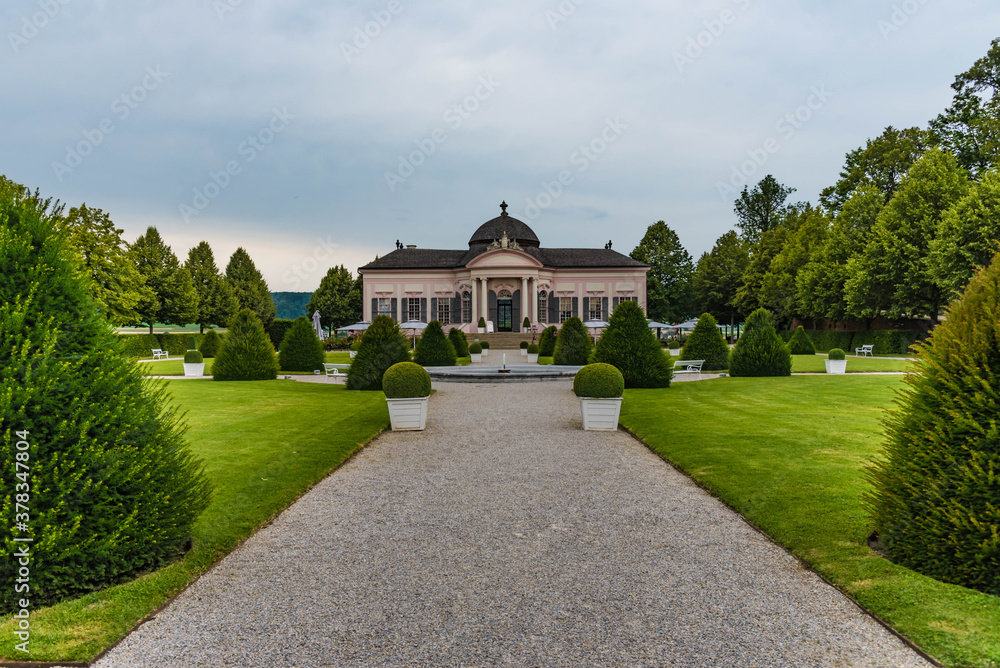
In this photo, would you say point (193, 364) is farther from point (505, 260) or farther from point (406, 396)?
point (505, 260)

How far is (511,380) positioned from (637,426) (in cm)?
912

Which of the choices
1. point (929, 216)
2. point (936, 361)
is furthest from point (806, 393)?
point (929, 216)

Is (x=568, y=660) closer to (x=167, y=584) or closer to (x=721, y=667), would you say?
(x=721, y=667)

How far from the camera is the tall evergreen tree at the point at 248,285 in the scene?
61875 millimetres

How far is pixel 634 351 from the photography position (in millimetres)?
16578

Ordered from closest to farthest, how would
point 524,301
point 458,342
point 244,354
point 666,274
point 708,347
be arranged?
point 244,354 < point 708,347 < point 458,342 < point 524,301 < point 666,274

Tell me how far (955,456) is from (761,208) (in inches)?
2524

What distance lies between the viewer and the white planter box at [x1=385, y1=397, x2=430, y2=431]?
415 inches

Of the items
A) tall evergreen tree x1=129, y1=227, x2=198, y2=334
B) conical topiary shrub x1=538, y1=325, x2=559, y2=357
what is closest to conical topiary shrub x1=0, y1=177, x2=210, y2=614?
conical topiary shrub x1=538, y1=325, x2=559, y2=357

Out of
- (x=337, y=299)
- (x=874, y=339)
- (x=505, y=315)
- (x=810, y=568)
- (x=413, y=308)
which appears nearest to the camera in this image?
(x=810, y=568)

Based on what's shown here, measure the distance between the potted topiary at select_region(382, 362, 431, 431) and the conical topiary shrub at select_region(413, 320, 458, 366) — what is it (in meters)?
12.6

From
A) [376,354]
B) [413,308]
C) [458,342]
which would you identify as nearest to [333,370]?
[376,354]

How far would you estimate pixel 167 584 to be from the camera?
4.07 m

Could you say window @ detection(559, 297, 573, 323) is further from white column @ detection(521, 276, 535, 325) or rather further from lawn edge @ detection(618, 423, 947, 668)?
lawn edge @ detection(618, 423, 947, 668)
